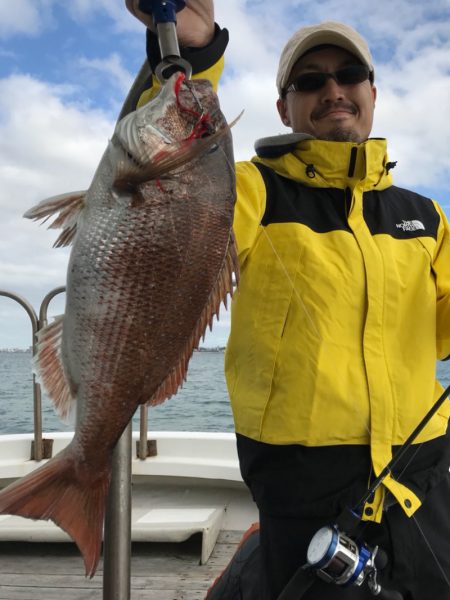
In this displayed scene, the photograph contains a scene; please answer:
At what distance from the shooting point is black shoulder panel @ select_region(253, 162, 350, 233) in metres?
2.04

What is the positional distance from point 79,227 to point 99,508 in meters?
0.73

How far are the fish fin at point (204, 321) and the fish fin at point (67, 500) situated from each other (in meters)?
0.26

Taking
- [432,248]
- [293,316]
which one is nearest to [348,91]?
[432,248]

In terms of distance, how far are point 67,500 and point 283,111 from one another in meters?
1.94

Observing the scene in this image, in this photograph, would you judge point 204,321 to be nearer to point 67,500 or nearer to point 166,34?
point 67,500

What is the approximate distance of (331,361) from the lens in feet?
6.22

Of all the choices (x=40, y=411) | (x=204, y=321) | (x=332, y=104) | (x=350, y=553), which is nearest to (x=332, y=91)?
(x=332, y=104)

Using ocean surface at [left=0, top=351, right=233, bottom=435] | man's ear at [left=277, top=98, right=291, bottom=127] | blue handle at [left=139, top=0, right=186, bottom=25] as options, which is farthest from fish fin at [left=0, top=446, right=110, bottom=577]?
ocean surface at [left=0, top=351, right=233, bottom=435]

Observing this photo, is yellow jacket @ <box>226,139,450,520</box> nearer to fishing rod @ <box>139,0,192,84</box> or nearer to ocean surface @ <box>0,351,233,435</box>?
fishing rod @ <box>139,0,192,84</box>

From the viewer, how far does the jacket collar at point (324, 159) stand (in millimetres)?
2162

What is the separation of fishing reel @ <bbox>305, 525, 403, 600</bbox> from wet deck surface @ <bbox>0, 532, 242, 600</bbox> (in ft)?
4.98

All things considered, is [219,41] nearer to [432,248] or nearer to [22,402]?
[432,248]

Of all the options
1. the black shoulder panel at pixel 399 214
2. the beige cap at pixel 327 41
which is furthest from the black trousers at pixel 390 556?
the beige cap at pixel 327 41

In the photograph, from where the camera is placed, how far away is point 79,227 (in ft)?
4.81
